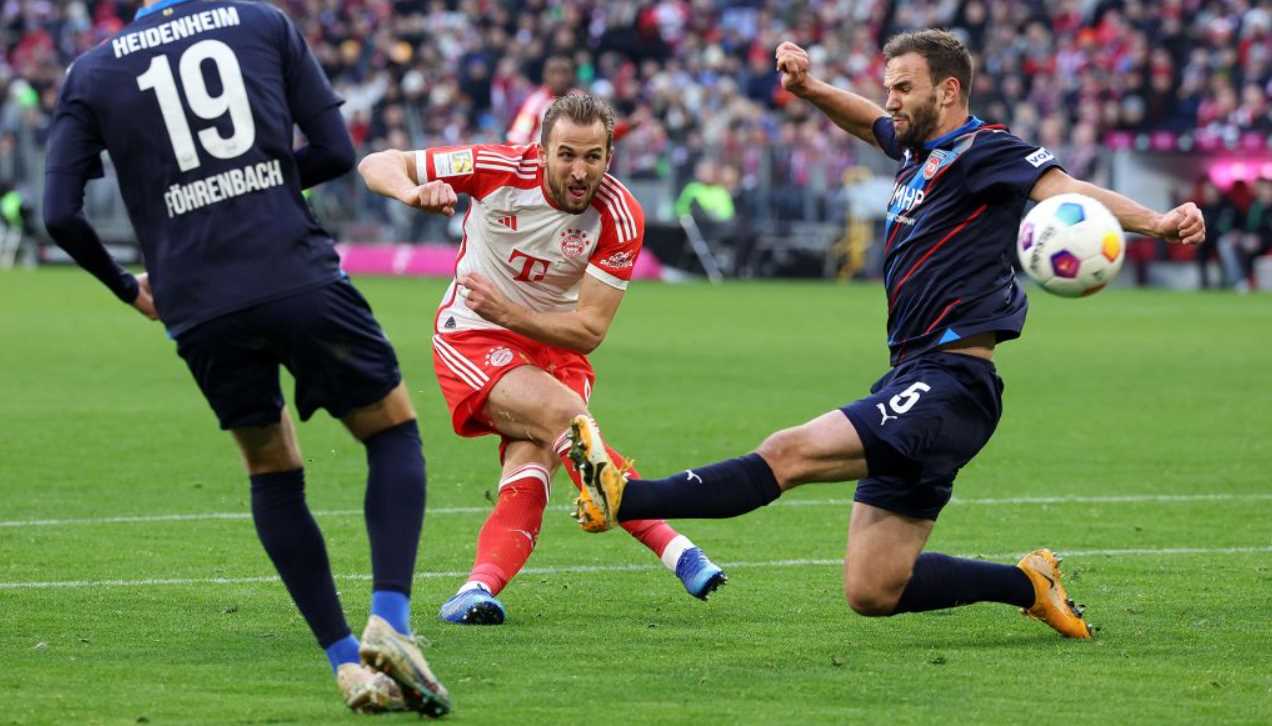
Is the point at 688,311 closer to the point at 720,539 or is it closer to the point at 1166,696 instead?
the point at 720,539

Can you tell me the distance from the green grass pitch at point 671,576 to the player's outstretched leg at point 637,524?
14 centimetres

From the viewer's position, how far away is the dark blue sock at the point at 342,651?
557 centimetres

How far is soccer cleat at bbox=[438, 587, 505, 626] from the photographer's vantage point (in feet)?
22.3

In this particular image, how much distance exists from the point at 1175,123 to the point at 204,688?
1109 inches

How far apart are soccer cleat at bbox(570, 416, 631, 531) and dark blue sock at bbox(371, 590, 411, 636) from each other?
0.69 m

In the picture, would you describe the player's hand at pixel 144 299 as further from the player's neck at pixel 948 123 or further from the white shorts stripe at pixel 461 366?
the player's neck at pixel 948 123

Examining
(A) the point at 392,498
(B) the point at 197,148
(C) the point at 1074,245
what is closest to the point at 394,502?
(A) the point at 392,498

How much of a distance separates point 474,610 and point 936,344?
182 cm

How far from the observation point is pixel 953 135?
6.68 metres

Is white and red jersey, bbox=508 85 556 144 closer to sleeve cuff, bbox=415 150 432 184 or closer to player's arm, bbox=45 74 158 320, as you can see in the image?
sleeve cuff, bbox=415 150 432 184

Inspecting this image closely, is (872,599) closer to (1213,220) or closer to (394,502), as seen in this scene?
(394,502)

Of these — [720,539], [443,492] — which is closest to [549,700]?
[720,539]

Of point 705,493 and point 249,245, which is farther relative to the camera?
point 705,493

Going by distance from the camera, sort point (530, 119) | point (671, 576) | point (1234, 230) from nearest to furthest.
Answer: point (671, 576) → point (530, 119) → point (1234, 230)
